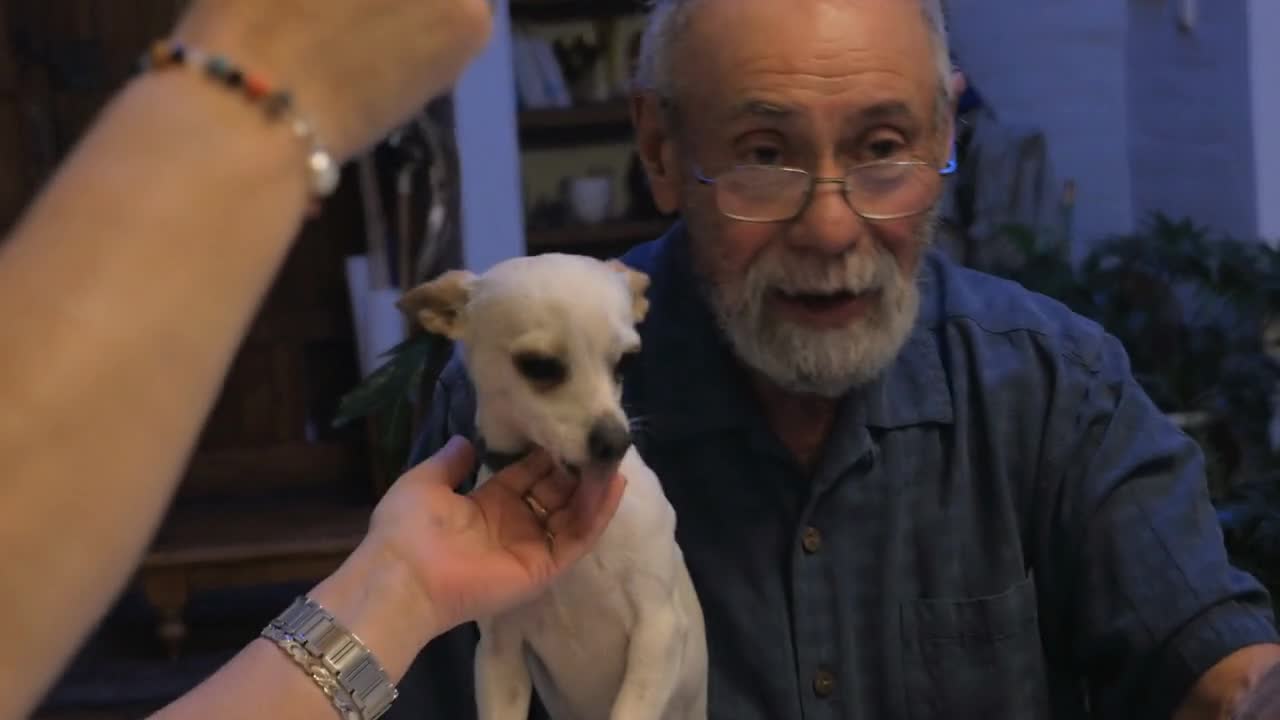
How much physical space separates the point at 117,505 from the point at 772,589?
3.10 ft

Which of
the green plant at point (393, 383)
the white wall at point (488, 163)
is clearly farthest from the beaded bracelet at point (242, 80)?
the white wall at point (488, 163)

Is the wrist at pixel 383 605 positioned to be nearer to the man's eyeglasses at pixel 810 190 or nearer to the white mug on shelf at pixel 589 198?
the man's eyeglasses at pixel 810 190

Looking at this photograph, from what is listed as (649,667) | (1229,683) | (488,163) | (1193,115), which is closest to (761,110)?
(649,667)

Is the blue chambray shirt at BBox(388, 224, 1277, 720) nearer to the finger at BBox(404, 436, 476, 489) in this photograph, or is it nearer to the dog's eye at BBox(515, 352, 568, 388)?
the finger at BBox(404, 436, 476, 489)

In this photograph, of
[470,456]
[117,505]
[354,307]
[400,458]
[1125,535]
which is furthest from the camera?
[354,307]

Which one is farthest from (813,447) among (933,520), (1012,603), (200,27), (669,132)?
(200,27)

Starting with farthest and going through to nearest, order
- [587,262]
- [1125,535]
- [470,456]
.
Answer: [1125,535], [470,456], [587,262]

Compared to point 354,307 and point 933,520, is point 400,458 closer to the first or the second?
point 933,520

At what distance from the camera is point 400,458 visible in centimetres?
217

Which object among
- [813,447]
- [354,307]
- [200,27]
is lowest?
[354,307]

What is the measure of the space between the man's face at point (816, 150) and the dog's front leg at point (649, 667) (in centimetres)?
36

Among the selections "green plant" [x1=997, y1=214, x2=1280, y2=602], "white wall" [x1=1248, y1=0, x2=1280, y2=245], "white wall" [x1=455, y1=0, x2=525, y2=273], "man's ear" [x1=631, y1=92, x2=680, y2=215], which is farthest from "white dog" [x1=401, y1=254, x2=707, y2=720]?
"white wall" [x1=1248, y1=0, x2=1280, y2=245]

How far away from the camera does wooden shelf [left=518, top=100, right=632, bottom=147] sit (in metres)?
3.71

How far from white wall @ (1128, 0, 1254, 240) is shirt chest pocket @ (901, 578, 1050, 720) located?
2392 mm
